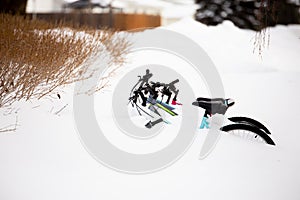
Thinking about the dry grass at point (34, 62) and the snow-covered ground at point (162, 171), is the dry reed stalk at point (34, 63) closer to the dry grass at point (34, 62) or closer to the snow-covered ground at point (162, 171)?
the dry grass at point (34, 62)

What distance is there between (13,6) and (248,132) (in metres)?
8.01

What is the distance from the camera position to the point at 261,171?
236cm

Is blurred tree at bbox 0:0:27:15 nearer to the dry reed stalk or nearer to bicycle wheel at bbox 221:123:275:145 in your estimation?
the dry reed stalk

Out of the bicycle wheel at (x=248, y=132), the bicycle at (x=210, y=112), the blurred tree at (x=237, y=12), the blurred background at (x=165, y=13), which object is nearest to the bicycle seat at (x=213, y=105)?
the bicycle at (x=210, y=112)

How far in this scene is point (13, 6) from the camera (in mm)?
8414

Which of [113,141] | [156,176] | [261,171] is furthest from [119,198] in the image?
[261,171]

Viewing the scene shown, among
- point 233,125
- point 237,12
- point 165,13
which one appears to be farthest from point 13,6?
point 233,125

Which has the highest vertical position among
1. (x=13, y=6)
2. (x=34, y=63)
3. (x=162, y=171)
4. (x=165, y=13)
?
(x=165, y=13)

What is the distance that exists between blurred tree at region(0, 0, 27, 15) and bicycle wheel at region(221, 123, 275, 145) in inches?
→ 298

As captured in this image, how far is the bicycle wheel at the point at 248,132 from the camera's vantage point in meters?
2.69

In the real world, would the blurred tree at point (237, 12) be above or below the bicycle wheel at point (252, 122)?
above

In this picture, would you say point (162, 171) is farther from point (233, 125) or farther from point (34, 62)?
point (34, 62)

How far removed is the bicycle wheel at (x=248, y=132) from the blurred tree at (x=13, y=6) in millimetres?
7581

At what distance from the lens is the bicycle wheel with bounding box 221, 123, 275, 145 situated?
269 centimetres
